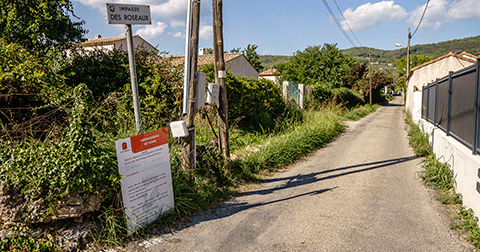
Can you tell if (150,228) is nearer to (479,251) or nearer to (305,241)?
(305,241)

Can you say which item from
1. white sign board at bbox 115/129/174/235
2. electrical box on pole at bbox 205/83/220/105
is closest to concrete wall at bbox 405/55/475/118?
electrical box on pole at bbox 205/83/220/105

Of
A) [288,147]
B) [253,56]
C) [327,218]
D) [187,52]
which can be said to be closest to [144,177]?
[187,52]

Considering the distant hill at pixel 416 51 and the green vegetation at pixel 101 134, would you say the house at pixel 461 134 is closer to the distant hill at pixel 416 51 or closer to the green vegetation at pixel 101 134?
the green vegetation at pixel 101 134

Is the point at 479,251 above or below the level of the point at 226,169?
below

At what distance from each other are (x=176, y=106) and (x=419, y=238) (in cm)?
545

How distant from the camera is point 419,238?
3787 millimetres

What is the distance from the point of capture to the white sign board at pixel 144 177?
3824mm

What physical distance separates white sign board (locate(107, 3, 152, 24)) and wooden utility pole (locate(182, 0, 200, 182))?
0.87m

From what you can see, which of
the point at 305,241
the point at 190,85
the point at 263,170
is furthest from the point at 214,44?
the point at 305,241

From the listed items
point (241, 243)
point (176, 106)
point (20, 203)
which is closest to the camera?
point (20, 203)

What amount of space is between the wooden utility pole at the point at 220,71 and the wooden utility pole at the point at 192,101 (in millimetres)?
787

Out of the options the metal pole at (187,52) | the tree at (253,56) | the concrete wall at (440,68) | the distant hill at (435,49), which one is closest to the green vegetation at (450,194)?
the metal pole at (187,52)

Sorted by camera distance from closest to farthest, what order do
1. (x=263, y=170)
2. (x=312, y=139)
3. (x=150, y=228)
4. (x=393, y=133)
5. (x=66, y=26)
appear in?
(x=150, y=228)
(x=263, y=170)
(x=66, y=26)
(x=312, y=139)
(x=393, y=133)

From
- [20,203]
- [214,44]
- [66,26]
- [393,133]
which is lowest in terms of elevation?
[393,133]
